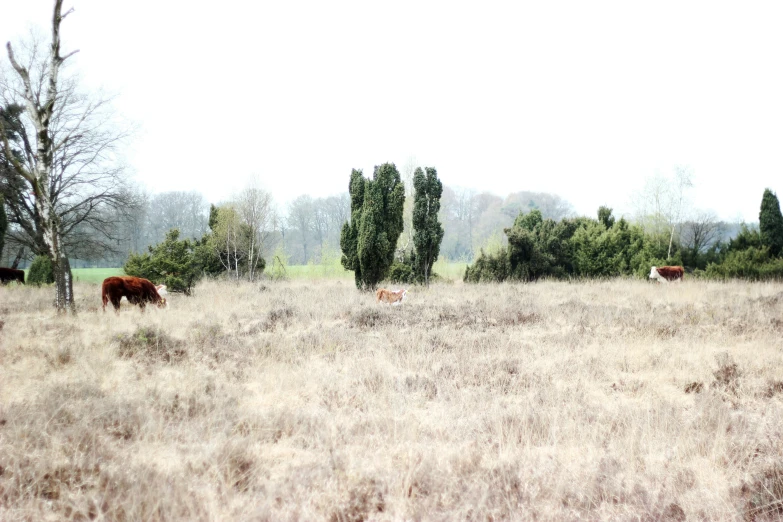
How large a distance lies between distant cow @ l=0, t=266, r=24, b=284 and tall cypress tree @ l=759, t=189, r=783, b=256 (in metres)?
33.8

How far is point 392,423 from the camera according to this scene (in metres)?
4.50

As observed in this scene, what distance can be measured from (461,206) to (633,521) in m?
46.8

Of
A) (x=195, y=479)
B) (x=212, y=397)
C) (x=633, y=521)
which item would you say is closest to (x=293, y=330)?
(x=212, y=397)

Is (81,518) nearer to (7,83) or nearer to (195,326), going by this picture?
(195,326)

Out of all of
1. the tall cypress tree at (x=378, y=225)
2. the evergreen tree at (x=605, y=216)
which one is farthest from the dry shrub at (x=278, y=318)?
the evergreen tree at (x=605, y=216)

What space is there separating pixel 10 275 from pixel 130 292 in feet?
48.5

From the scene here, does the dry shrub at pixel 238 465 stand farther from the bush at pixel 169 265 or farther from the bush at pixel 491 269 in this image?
the bush at pixel 491 269

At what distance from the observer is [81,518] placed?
3041 millimetres

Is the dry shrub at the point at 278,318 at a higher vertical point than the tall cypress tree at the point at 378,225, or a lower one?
lower

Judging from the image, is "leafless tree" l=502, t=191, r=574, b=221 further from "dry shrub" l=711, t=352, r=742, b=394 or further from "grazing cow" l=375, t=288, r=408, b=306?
"dry shrub" l=711, t=352, r=742, b=394

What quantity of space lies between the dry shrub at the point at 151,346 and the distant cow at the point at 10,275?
18.5 m

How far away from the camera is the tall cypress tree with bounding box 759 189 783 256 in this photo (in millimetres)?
22000

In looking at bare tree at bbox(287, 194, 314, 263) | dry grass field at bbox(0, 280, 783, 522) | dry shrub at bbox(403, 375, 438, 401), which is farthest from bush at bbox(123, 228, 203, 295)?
bare tree at bbox(287, 194, 314, 263)

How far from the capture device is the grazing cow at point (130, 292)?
11.9 metres
